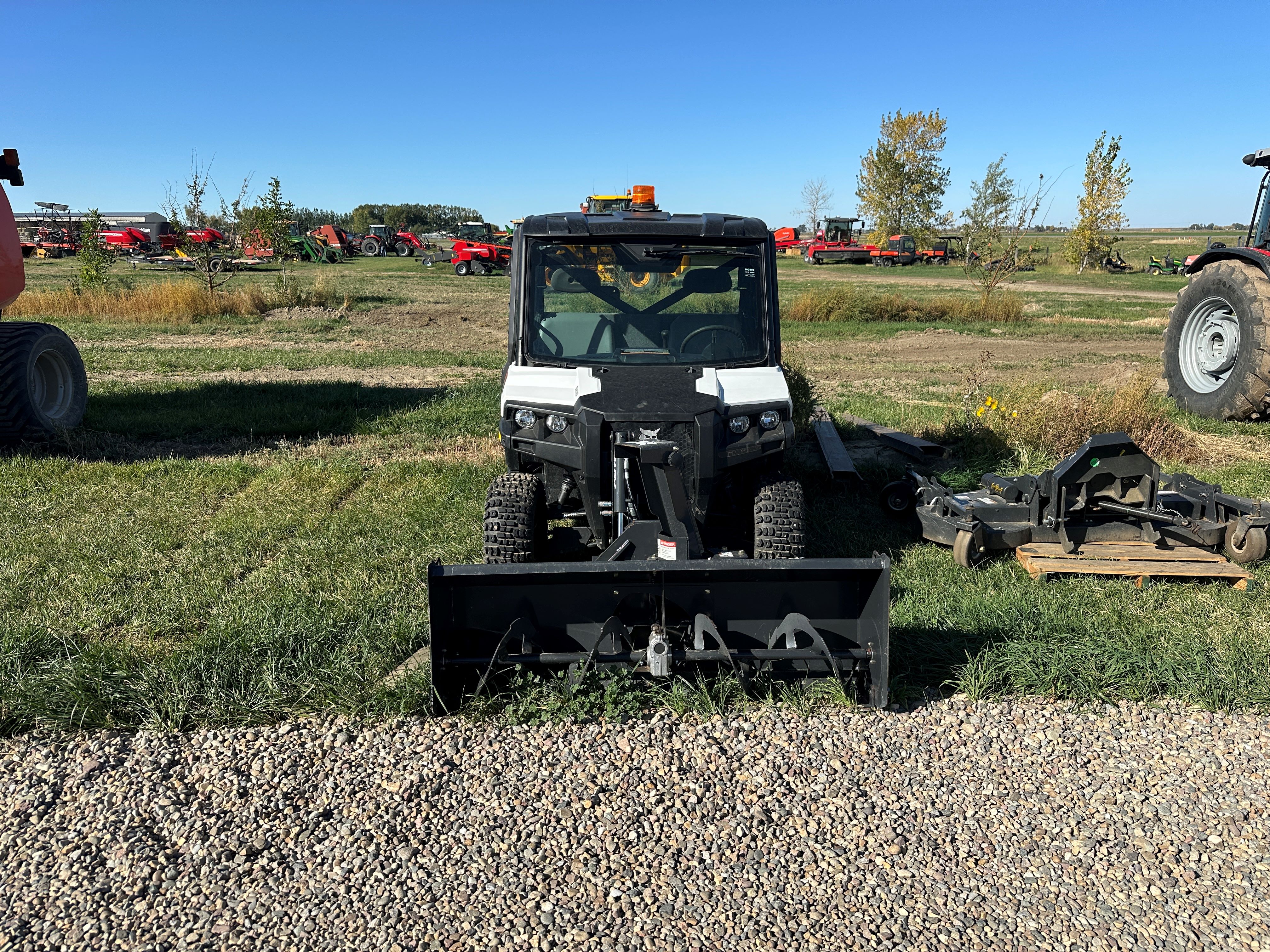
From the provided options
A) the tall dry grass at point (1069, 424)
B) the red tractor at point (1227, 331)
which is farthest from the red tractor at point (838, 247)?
the tall dry grass at point (1069, 424)

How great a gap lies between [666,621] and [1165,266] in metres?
46.5

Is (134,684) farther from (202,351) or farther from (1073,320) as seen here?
(1073,320)

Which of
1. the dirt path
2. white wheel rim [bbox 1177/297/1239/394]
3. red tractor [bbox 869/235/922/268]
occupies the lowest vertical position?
white wheel rim [bbox 1177/297/1239/394]

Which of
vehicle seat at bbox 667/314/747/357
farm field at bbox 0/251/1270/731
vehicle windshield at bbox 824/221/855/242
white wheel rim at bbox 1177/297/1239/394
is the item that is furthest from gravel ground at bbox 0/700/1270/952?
vehicle windshield at bbox 824/221/855/242

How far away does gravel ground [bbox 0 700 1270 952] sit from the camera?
269 cm

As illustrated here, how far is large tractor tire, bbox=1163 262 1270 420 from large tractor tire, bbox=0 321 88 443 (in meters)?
10.6

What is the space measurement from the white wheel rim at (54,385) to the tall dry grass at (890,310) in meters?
14.2

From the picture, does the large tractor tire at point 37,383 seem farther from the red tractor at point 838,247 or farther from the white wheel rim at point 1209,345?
the red tractor at point 838,247

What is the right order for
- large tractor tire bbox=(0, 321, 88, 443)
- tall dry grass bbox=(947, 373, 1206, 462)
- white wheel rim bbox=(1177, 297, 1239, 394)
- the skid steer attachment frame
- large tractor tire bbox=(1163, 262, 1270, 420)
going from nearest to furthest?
1. the skid steer attachment frame
2. large tractor tire bbox=(0, 321, 88, 443)
3. tall dry grass bbox=(947, 373, 1206, 462)
4. large tractor tire bbox=(1163, 262, 1270, 420)
5. white wheel rim bbox=(1177, 297, 1239, 394)

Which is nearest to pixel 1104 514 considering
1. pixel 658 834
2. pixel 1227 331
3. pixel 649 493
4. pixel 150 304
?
pixel 649 493

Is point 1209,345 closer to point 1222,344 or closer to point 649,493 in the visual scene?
point 1222,344

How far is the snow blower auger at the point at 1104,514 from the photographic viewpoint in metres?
5.29

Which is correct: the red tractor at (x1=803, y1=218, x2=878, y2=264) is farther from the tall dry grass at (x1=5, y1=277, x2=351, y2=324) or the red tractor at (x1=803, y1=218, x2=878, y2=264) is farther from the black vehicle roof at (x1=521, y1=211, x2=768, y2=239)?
the black vehicle roof at (x1=521, y1=211, x2=768, y2=239)

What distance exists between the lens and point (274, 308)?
787 inches
